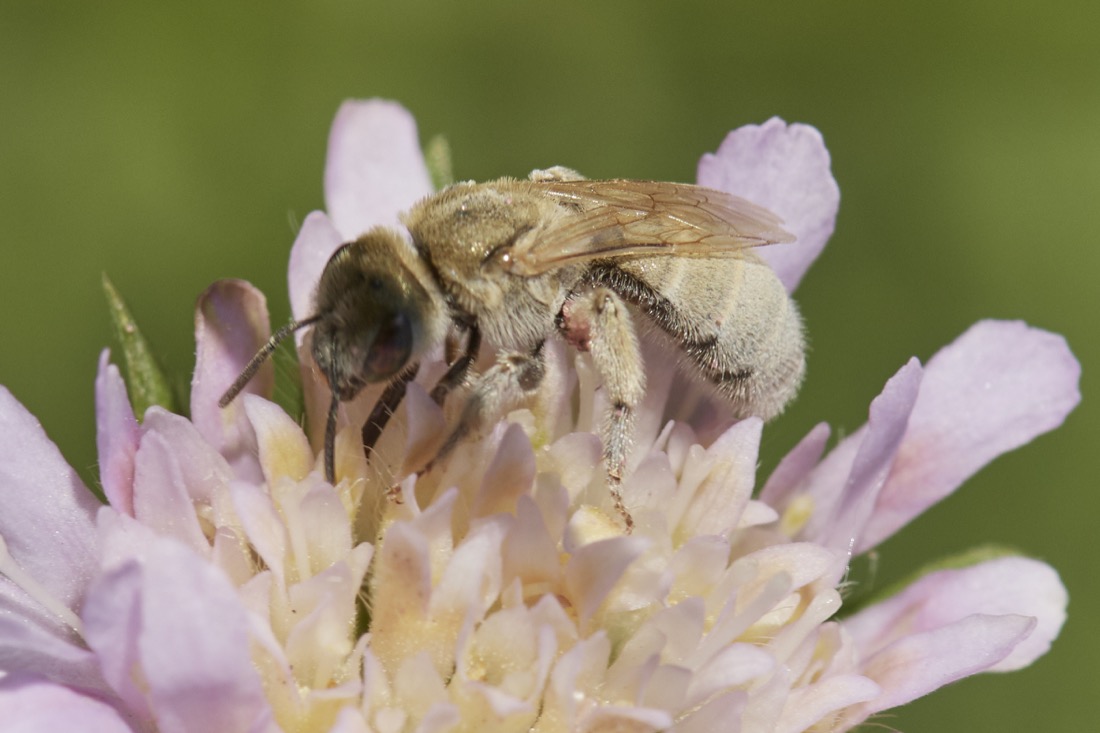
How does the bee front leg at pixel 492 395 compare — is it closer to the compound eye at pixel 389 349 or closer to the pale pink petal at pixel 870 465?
the compound eye at pixel 389 349

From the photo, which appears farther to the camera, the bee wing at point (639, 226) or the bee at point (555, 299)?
the bee wing at point (639, 226)

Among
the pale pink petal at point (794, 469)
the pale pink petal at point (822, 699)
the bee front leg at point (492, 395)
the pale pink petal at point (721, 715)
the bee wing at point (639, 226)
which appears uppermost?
the bee wing at point (639, 226)

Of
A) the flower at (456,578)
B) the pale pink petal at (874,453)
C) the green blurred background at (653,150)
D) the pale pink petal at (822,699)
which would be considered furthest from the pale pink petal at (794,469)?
the green blurred background at (653,150)

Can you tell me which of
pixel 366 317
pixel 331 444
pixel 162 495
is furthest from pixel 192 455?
pixel 366 317

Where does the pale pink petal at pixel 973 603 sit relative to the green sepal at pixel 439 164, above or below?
below

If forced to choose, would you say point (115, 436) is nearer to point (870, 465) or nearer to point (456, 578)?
point (456, 578)

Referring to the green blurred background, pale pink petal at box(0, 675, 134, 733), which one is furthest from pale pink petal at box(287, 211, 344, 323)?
the green blurred background
